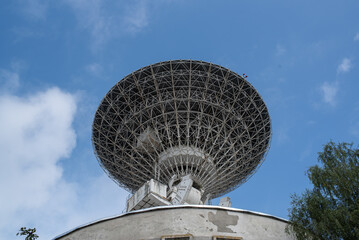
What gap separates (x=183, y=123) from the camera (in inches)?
1313

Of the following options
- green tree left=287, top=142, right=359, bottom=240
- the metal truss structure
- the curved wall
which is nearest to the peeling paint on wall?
the curved wall

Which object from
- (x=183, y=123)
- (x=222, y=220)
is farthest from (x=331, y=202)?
(x=183, y=123)

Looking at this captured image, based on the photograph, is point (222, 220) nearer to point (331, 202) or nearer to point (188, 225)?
point (188, 225)

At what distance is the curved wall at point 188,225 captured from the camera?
1631cm

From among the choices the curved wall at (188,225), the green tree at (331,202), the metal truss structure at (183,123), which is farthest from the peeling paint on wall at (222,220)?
the metal truss structure at (183,123)

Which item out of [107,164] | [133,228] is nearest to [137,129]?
[107,164]

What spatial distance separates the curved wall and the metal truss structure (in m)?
14.6

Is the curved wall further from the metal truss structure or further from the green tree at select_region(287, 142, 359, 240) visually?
the metal truss structure

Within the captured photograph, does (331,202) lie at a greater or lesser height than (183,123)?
lesser

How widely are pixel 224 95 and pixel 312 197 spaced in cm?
1947

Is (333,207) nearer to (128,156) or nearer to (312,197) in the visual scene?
(312,197)

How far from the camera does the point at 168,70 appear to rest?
32781 mm

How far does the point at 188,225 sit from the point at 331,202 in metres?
5.63

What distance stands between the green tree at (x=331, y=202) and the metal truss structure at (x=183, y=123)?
17.1 m
